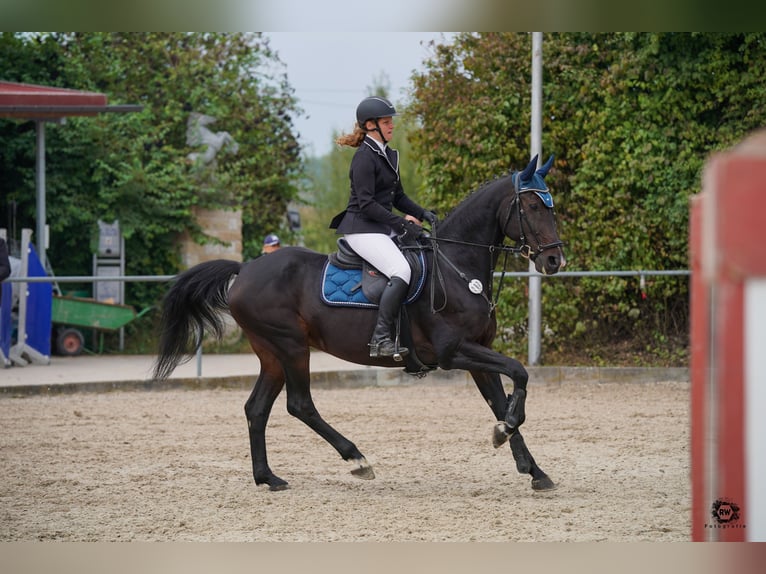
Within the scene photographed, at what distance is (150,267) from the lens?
17.9 metres

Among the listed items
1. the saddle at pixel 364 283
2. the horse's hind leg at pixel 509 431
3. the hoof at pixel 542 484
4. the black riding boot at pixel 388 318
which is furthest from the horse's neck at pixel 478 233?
the hoof at pixel 542 484

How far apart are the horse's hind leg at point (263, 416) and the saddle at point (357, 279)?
0.69 m

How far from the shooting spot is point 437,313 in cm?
671

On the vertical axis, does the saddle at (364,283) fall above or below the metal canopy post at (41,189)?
below

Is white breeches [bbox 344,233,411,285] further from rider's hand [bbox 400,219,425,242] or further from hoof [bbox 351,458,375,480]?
hoof [bbox 351,458,375,480]

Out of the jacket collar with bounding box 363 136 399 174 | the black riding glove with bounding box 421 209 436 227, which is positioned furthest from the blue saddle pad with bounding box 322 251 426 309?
the jacket collar with bounding box 363 136 399 174

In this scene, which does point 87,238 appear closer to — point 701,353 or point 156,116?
point 156,116

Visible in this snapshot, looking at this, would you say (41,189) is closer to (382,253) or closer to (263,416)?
(263,416)

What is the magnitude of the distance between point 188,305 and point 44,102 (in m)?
7.64

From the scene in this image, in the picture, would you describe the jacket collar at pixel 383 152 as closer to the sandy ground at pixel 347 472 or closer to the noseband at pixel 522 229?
the noseband at pixel 522 229

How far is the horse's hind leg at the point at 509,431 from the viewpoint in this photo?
6312mm

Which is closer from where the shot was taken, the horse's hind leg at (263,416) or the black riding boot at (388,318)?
the black riding boot at (388,318)

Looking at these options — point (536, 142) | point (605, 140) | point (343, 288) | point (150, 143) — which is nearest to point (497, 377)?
point (343, 288)

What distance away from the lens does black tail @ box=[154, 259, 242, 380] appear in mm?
7477
